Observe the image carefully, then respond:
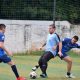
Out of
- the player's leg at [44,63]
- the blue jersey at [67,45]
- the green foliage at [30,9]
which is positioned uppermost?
the green foliage at [30,9]

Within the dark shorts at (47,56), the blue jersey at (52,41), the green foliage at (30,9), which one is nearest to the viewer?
the dark shorts at (47,56)

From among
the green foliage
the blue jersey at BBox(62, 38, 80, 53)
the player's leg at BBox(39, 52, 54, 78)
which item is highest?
the green foliage

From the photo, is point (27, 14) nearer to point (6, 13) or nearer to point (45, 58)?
point (6, 13)

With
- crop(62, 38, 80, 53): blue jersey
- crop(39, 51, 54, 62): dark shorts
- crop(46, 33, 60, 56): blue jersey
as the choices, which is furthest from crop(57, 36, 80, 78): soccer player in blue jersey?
crop(39, 51, 54, 62): dark shorts

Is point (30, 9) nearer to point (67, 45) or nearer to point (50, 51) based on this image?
point (67, 45)

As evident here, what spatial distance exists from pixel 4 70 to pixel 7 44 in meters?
7.76

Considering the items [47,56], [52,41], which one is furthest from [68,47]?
[47,56]

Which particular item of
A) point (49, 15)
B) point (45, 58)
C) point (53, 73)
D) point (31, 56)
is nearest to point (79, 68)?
point (53, 73)

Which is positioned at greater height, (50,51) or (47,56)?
(50,51)

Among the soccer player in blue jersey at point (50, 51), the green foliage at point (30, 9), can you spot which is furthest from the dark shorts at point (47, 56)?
the green foliage at point (30, 9)

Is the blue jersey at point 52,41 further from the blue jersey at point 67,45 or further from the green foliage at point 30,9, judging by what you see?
the green foliage at point 30,9

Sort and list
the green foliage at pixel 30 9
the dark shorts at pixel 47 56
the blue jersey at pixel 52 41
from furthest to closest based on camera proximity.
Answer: the green foliage at pixel 30 9 < the blue jersey at pixel 52 41 < the dark shorts at pixel 47 56

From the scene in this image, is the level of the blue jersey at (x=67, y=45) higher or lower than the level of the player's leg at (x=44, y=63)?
higher

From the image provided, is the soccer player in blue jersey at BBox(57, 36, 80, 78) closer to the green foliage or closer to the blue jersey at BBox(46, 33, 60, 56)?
the blue jersey at BBox(46, 33, 60, 56)
